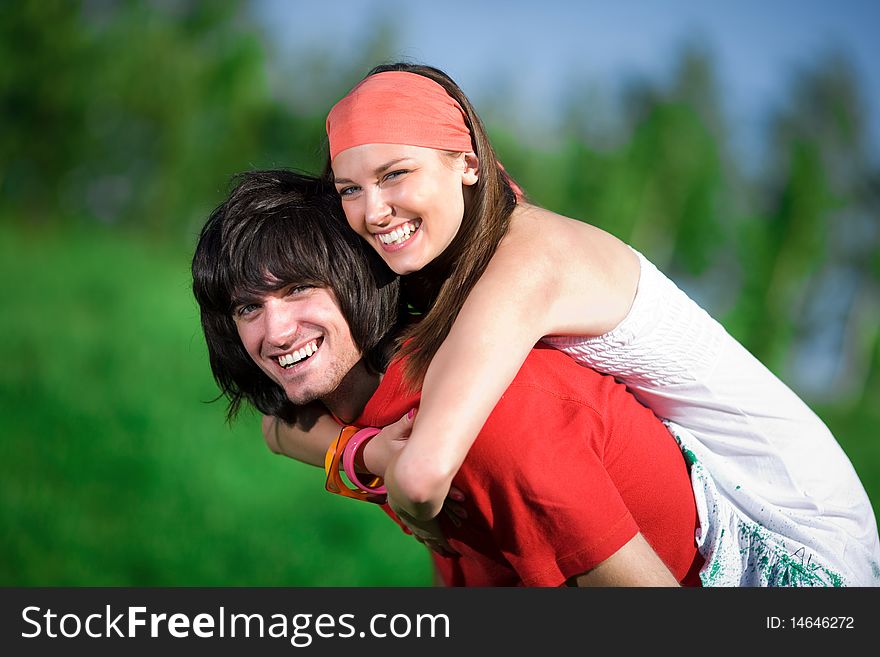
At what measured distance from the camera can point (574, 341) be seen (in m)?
2.10

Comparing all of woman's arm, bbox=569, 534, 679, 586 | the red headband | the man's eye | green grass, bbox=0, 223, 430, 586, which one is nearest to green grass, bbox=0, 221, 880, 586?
green grass, bbox=0, 223, 430, 586

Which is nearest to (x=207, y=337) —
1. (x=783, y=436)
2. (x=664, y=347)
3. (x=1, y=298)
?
(x=664, y=347)

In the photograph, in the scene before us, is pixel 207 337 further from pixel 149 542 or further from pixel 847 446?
pixel 847 446

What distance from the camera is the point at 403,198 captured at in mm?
2061

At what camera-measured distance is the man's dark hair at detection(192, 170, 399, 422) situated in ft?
7.52

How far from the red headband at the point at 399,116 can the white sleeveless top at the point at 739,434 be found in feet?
1.83

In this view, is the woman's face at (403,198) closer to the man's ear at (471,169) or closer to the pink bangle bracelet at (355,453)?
the man's ear at (471,169)

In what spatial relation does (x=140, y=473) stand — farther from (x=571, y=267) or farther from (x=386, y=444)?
(x=571, y=267)

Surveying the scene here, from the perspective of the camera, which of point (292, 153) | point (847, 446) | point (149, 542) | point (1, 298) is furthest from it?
point (292, 153)

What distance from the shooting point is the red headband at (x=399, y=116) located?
207 centimetres

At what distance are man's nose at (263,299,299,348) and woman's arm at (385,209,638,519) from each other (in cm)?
52

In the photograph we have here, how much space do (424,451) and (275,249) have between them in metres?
0.77

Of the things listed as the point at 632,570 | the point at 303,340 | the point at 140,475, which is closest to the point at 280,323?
the point at 303,340

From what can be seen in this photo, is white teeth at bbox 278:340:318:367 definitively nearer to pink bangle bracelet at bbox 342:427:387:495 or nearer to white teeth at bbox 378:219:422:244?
pink bangle bracelet at bbox 342:427:387:495
